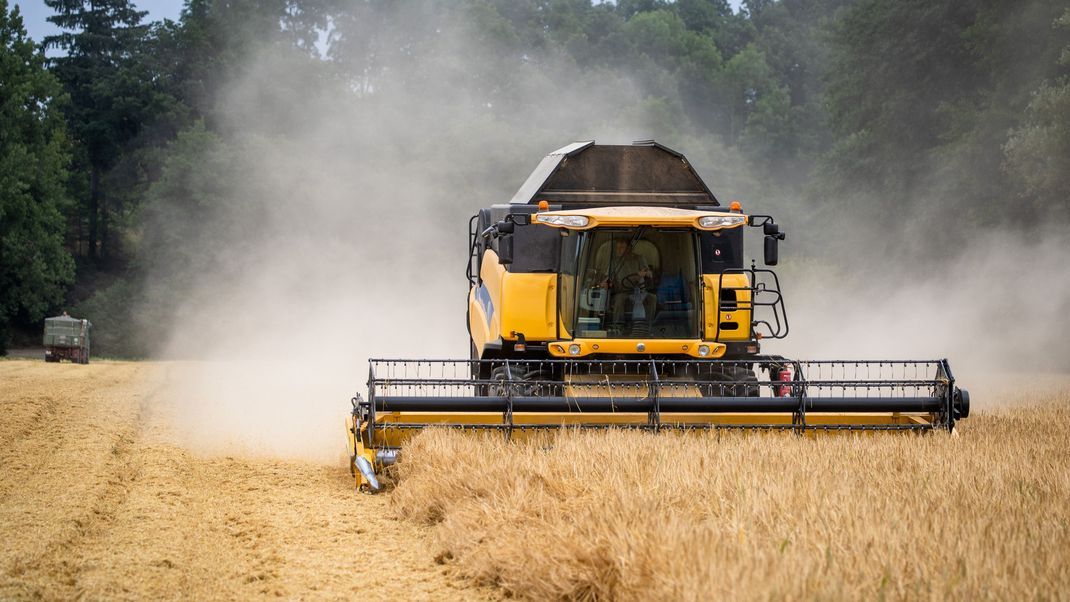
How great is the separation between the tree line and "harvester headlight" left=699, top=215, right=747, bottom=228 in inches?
709

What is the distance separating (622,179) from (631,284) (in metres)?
1.81

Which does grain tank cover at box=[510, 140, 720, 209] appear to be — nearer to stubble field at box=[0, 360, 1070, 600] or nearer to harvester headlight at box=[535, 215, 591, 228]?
harvester headlight at box=[535, 215, 591, 228]

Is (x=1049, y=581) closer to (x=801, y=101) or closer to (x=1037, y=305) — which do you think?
(x=1037, y=305)

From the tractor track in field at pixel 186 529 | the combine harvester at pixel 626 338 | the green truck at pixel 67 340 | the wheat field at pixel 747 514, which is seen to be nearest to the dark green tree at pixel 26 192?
the green truck at pixel 67 340

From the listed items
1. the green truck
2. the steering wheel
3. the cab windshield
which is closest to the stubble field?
the cab windshield

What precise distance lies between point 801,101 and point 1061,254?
174ft

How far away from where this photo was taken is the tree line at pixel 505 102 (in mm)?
31969

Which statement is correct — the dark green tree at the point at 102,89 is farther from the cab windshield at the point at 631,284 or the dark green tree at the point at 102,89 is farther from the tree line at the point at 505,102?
the cab windshield at the point at 631,284

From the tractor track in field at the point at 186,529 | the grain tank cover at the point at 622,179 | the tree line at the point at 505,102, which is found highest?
the tree line at the point at 505,102

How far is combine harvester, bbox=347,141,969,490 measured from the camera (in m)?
9.23

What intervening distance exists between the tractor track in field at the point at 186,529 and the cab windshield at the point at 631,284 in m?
2.61

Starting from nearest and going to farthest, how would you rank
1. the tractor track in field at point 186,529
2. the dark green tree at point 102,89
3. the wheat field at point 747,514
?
the wheat field at point 747,514 → the tractor track in field at point 186,529 → the dark green tree at point 102,89

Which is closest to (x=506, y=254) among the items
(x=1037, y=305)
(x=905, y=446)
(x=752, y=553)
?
(x=905, y=446)

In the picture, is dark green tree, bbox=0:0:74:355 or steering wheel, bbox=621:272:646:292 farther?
dark green tree, bbox=0:0:74:355
